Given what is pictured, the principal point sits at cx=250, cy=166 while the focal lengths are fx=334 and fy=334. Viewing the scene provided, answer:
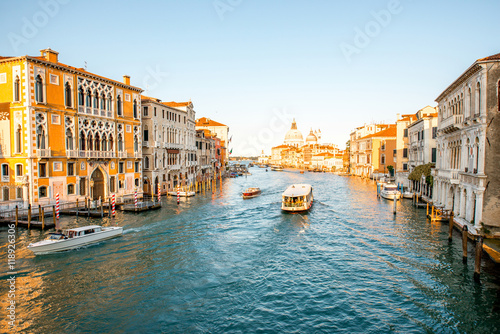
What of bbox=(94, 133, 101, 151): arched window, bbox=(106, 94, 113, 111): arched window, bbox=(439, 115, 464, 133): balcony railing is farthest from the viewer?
bbox=(106, 94, 113, 111): arched window

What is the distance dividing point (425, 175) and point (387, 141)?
39.8 metres

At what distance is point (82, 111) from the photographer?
2927 centimetres

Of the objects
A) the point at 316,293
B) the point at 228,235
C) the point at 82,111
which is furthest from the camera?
the point at 82,111

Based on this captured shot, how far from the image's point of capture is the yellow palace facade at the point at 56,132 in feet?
81.4

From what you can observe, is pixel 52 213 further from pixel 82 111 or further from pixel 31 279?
pixel 31 279

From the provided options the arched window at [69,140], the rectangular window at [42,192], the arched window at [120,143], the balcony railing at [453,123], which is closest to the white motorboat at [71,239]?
the rectangular window at [42,192]

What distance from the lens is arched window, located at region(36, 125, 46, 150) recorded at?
2531cm

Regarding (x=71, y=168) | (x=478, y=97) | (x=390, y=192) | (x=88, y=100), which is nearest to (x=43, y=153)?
(x=71, y=168)

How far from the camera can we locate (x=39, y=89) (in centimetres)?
2542

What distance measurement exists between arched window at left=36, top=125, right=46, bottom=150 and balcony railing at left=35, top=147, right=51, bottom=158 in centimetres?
29

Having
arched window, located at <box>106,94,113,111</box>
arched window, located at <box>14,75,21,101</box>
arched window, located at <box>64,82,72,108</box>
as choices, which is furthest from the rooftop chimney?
arched window, located at <box>106,94,113,111</box>

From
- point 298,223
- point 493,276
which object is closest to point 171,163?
point 298,223

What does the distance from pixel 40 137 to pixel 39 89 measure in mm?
3638

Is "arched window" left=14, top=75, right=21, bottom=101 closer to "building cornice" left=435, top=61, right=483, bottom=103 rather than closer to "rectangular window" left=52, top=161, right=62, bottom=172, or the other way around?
"rectangular window" left=52, top=161, right=62, bottom=172
